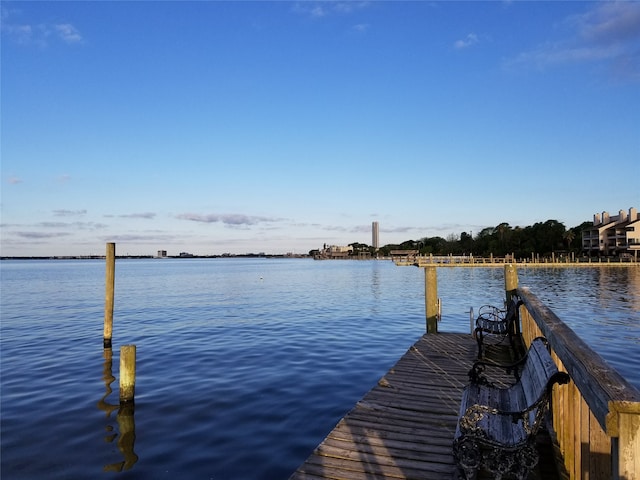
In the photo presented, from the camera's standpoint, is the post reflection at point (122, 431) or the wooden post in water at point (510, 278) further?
the wooden post in water at point (510, 278)

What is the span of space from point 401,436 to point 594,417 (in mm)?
3023

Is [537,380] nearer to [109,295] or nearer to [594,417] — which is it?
[594,417]

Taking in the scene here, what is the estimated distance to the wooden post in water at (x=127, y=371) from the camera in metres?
9.12

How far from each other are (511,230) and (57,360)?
124 meters

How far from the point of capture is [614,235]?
3593 inches

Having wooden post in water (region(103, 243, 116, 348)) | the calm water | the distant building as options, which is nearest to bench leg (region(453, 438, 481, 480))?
the calm water

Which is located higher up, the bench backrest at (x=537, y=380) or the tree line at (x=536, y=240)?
the tree line at (x=536, y=240)

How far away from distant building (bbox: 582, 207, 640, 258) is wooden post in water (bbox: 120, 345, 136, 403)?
93.2m

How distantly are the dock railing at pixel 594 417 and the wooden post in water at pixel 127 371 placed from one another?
312 inches

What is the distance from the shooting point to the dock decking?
4.60m

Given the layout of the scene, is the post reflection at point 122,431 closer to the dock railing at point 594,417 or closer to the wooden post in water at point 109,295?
the wooden post in water at point 109,295

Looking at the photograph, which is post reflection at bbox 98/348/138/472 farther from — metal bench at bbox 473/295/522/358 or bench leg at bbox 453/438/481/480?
metal bench at bbox 473/295/522/358

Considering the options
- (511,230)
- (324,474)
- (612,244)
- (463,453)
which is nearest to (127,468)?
(324,474)

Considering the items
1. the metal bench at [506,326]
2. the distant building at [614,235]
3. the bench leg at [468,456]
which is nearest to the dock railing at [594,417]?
the bench leg at [468,456]
